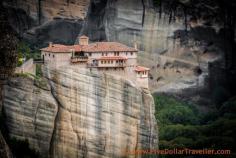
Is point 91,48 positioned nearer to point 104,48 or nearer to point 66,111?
point 104,48

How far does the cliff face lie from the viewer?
82.6 metres

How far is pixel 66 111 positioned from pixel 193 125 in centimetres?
2034

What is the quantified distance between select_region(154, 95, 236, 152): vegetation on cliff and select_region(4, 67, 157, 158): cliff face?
8.73 metres

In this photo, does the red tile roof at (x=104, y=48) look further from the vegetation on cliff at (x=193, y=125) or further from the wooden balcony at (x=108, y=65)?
the vegetation on cliff at (x=193, y=125)

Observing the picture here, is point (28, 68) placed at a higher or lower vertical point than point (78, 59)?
lower

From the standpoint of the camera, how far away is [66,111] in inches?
3258

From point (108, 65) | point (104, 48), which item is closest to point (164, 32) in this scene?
point (104, 48)

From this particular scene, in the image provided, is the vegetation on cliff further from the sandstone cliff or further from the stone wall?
the stone wall

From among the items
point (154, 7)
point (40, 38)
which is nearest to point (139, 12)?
point (154, 7)

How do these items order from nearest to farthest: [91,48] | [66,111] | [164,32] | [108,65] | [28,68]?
[66,111], [28,68], [108,65], [91,48], [164,32]

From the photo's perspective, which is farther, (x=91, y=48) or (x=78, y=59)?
(x=91, y=48)

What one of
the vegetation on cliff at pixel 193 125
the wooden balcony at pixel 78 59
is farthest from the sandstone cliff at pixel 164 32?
the wooden balcony at pixel 78 59

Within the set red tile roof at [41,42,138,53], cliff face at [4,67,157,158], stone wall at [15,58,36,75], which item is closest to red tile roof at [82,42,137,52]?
red tile roof at [41,42,138,53]

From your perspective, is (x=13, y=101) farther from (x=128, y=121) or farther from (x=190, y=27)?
(x=190, y=27)
